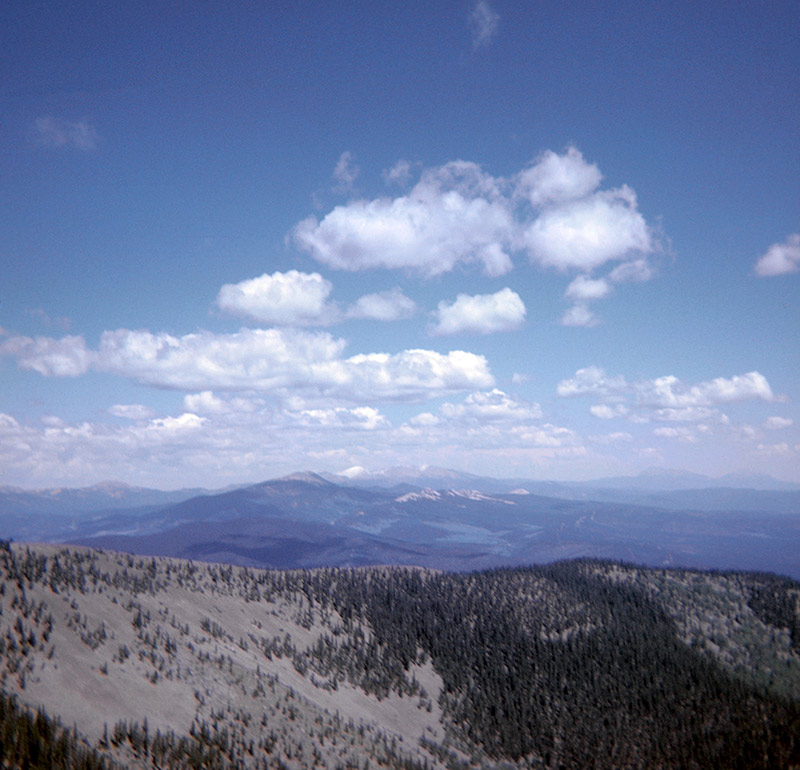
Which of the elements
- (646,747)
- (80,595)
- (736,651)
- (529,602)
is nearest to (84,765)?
(80,595)

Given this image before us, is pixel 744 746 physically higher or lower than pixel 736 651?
higher

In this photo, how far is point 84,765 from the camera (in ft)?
59.6

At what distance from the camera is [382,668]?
Answer: 161 feet

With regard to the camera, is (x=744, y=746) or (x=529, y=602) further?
(x=529, y=602)

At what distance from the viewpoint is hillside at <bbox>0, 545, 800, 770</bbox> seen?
26188 mm

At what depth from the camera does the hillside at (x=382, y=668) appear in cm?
2619

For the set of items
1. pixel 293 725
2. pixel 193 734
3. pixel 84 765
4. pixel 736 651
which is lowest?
pixel 736 651

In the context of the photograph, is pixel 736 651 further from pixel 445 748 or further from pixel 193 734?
pixel 193 734

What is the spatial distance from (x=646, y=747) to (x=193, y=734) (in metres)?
37.9

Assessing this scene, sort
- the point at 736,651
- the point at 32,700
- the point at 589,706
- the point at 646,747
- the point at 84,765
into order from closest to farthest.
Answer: the point at 84,765 → the point at 32,700 → the point at 646,747 → the point at 589,706 → the point at 736,651

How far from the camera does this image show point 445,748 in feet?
124

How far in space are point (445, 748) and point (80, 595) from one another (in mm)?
31281

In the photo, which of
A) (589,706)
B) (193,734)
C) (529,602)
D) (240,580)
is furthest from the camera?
(529,602)

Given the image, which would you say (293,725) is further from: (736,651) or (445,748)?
(736,651)
